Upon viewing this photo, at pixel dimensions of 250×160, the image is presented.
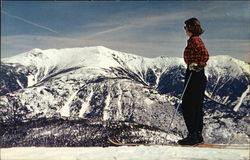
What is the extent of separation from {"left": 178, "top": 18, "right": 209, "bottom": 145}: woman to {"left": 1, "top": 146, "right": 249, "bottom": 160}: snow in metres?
0.23

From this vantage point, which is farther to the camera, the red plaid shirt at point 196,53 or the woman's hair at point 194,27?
the woman's hair at point 194,27

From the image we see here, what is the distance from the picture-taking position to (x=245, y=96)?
7258 millimetres

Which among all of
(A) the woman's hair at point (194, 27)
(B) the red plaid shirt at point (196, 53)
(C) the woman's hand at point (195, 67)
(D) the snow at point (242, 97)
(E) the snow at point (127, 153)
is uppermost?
(A) the woman's hair at point (194, 27)

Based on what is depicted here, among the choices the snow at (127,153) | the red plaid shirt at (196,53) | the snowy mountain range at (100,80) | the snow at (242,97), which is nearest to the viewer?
the red plaid shirt at (196,53)

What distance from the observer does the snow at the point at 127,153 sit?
206 inches

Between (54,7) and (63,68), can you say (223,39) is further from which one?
(63,68)

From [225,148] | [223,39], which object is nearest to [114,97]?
[223,39]

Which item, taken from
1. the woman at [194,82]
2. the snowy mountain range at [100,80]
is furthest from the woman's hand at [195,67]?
the snowy mountain range at [100,80]

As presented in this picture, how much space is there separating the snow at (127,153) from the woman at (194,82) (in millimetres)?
234

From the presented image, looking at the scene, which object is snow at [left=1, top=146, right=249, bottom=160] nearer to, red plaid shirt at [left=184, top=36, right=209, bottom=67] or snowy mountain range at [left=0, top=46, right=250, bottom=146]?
red plaid shirt at [left=184, top=36, right=209, bottom=67]

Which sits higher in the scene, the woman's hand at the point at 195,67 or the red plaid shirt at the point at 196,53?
the red plaid shirt at the point at 196,53

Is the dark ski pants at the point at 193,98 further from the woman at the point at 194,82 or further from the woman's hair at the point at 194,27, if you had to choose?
the woman's hair at the point at 194,27

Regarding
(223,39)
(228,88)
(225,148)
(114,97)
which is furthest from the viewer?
(114,97)

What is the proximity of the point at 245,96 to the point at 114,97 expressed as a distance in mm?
4840
